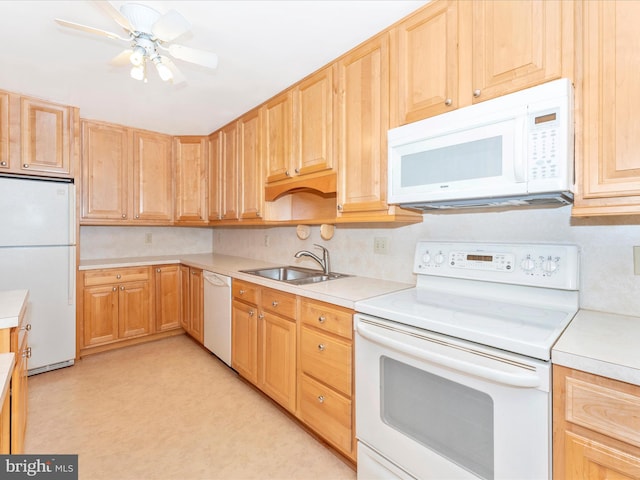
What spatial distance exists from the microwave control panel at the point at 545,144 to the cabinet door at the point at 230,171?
244 centimetres

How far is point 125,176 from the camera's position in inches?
132

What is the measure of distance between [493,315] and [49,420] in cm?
270

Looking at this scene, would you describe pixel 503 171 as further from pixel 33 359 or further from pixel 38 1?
pixel 33 359

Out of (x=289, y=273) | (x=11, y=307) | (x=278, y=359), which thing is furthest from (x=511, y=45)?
(x=11, y=307)

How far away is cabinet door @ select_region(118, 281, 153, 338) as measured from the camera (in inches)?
125

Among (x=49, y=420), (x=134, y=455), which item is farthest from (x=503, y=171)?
(x=49, y=420)

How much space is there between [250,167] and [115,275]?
5.69 ft

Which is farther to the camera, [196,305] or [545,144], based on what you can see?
[196,305]

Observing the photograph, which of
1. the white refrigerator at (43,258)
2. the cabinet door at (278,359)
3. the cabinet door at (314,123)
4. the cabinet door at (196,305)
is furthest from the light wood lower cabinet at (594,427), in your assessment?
the white refrigerator at (43,258)

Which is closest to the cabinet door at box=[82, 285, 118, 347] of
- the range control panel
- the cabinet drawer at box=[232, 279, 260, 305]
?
the cabinet drawer at box=[232, 279, 260, 305]

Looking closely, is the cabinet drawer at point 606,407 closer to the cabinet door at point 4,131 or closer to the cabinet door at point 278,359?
the cabinet door at point 278,359

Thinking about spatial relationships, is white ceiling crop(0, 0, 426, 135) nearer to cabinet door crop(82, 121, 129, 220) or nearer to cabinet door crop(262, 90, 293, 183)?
cabinet door crop(262, 90, 293, 183)

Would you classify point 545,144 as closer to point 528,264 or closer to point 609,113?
point 609,113

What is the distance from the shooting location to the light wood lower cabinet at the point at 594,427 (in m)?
0.83
